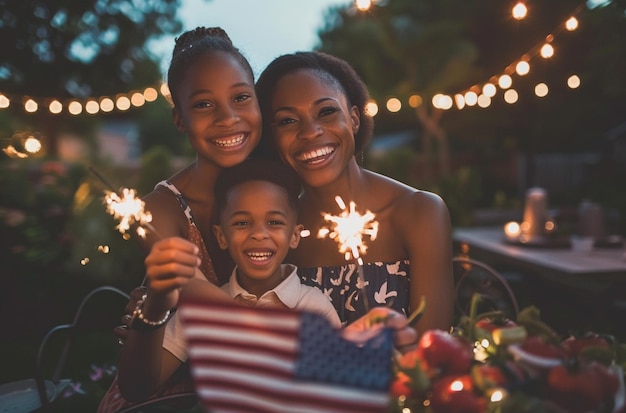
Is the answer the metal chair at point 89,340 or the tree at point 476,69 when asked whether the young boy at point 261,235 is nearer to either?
the metal chair at point 89,340

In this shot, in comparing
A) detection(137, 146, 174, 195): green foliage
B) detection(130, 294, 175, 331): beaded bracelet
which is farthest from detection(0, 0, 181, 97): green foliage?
detection(130, 294, 175, 331): beaded bracelet

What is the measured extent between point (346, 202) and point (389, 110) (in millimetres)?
8115

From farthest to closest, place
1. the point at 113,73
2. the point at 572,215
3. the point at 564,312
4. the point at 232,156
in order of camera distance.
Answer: the point at 113,73 < the point at 572,215 < the point at 564,312 < the point at 232,156

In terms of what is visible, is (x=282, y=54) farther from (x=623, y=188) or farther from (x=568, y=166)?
(x=568, y=166)

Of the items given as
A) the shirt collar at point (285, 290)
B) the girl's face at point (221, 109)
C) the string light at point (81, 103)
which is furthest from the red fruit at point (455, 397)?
the string light at point (81, 103)

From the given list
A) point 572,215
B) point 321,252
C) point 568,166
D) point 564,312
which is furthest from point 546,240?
point 568,166

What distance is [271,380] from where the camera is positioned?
1376 mm

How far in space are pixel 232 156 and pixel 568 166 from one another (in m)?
20.8

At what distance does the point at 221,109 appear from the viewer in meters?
2.50

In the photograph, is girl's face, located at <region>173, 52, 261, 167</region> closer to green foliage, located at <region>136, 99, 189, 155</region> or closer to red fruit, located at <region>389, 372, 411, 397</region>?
red fruit, located at <region>389, 372, 411, 397</region>

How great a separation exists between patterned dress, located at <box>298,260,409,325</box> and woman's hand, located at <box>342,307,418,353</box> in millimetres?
782

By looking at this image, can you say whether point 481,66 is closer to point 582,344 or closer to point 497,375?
point 582,344

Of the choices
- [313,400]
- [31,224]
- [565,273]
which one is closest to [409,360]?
[313,400]

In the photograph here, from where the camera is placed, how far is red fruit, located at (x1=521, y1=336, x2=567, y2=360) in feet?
5.17
